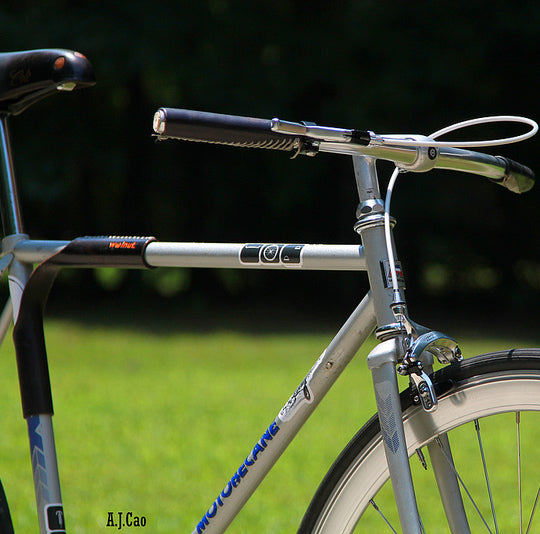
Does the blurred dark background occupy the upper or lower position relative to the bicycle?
upper

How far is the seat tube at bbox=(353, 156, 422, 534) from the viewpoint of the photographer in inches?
51.3

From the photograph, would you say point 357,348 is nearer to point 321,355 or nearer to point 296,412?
point 321,355

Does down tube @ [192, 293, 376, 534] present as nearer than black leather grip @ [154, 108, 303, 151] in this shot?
No

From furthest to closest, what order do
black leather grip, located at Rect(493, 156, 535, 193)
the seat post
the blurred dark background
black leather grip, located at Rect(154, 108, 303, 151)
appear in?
the blurred dark background
the seat post
black leather grip, located at Rect(493, 156, 535, 193)
black leather grip, located at Rect(154, 108, 303, 151)

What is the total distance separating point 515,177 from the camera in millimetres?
1561

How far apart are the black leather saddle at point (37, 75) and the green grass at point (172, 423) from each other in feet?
6.60

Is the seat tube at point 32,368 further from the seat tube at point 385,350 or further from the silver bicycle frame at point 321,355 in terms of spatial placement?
the seat tube at point 385,350

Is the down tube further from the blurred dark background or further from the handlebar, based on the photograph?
the blurred dark background

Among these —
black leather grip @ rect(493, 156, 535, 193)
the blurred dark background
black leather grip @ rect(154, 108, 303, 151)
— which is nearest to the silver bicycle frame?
black leather grip @ rect(154, 108, 303, 151)

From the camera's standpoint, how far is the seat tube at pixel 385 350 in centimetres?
130

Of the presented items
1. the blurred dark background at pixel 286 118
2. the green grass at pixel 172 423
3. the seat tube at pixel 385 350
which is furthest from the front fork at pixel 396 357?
the blurred dark background at pixel 286 118

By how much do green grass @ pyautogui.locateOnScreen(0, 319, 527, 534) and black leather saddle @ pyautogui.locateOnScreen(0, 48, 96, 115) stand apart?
2.01 meters

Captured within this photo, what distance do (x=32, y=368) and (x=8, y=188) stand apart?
402mm

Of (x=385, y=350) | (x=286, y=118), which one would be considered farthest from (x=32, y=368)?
(x=286, y=118)
